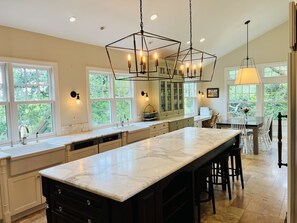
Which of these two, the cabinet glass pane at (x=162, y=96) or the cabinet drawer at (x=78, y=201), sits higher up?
the cabinet glass pane at (x=162, y=96)

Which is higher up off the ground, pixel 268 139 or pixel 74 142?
pixel 74 142

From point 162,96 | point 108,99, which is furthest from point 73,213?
point 162,96

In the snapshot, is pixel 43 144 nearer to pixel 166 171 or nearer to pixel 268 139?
pixel 166 171

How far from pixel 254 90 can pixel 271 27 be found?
204 centimetres

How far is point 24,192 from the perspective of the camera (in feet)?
9.91

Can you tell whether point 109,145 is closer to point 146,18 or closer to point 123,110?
point 123,110

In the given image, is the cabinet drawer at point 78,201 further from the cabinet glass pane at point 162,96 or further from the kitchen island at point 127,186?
the cabinet glass pane at point 162,96

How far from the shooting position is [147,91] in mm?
6316

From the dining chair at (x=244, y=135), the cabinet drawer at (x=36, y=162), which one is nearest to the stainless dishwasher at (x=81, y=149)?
the cabinet drawer at (x=36, y=162)

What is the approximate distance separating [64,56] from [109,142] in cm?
180

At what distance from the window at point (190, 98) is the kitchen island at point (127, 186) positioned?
532 centimetres

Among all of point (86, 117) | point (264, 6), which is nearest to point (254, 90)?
point (264, 6)

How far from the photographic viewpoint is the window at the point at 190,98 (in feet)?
26.6

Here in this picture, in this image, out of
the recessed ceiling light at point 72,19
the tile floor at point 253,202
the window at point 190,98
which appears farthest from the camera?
the window at point 190,98
